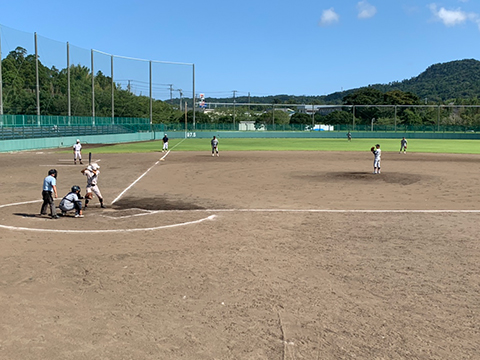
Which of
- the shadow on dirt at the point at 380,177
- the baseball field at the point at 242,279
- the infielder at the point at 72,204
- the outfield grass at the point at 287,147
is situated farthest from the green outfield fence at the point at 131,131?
the baseball field at the point at 242,279

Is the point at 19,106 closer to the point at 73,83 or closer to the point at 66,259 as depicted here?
the point at 73,83

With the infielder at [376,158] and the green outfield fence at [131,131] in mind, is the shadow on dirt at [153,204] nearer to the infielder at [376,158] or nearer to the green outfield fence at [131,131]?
the infielder at [376,158]

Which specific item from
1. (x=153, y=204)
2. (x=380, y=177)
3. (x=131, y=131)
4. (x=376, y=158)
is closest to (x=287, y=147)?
(x=131, y=131)

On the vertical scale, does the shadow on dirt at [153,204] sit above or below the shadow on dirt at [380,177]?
below

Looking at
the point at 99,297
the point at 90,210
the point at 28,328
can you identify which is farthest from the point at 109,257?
the point at 90,210

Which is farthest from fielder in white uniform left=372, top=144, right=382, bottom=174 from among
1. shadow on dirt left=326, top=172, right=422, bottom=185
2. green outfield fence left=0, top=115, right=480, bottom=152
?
green outfield fence left=0, top=115, right=480, bottom=152

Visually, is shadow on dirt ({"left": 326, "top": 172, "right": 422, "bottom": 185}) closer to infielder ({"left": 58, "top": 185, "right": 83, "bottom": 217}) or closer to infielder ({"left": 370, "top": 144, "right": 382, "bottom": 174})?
infielder ({"left": 370, "top": 144, "right": 382, "bottom": 174})

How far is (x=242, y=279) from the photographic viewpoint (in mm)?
8266

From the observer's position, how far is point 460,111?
12525 centimetres

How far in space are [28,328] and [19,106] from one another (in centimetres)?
8426

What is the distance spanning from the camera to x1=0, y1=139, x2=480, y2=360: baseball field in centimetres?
584

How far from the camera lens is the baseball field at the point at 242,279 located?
19.1 ft

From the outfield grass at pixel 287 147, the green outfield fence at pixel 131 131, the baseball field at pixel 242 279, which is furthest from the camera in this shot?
the outfield grass at pixel 287 147

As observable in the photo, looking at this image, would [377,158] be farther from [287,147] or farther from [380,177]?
[287,147]
